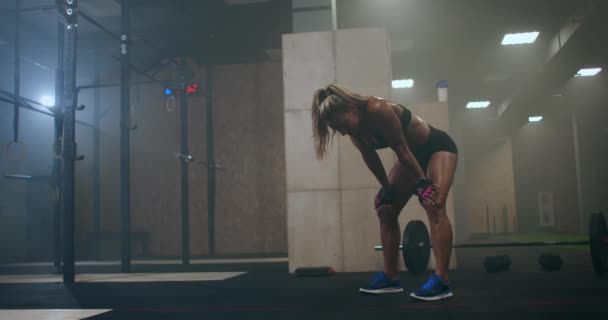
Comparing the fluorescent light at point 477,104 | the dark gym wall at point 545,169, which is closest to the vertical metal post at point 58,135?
the fluorescent light at point 477,104

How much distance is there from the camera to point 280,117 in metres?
7.77

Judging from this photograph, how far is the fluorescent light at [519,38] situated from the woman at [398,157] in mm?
5678

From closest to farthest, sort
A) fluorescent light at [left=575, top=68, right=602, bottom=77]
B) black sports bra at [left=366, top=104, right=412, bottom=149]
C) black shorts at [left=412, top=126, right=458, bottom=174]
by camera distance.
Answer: black sports bra at [left=366, top=104, right=412, bottom=149]
black shorts at [left=412, top=126, right=458, bottom=174]
fluorescent light at [left=575, top=68, right=602, bottom=77]

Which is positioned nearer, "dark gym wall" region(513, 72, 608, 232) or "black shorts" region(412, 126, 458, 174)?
"black shorts" region(412, 126, 458, 174)

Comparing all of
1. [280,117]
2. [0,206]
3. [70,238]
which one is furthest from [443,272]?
[0,206]

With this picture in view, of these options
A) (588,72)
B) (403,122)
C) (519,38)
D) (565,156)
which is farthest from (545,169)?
(403,122)

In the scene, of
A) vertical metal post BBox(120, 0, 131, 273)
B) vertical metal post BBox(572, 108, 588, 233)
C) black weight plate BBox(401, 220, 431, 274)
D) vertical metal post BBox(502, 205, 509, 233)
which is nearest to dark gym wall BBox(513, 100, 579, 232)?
vertical metal post BBox(502, 205, 509, 233)

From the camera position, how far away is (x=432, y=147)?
99.2 inches

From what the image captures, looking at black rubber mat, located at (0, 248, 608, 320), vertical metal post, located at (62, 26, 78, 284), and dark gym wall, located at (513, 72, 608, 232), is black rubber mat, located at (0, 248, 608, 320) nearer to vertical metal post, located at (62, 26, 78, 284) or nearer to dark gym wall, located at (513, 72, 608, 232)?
vertical metal post, located at (62, 26, 78, 284)

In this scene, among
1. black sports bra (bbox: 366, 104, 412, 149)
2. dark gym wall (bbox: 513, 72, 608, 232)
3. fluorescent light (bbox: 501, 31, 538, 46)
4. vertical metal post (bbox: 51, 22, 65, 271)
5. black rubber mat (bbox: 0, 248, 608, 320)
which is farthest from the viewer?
dark gym wall (bbox: 513, 72, 608, 232)

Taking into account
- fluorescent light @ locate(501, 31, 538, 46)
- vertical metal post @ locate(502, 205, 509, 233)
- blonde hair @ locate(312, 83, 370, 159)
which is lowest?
vertical metal post @ locate(502, 205, 509, 233)

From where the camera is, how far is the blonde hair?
2301 mm

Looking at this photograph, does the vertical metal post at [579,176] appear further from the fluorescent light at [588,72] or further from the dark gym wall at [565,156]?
the fluorescent light at [588,72]

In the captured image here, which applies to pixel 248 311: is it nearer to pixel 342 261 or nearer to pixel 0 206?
pixel 342 261
